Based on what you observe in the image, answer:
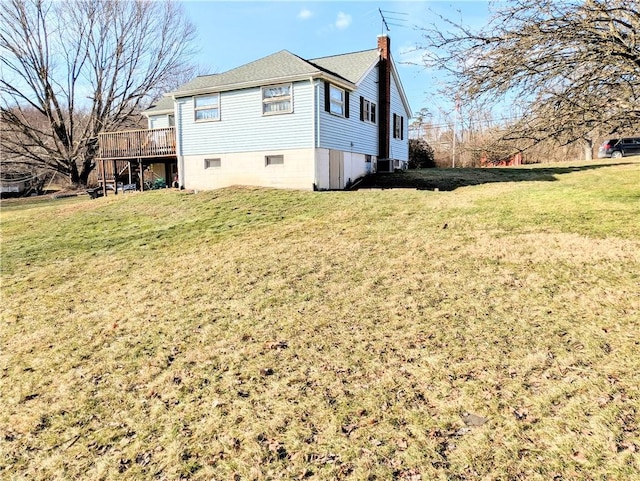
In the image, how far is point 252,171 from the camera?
52.2ft

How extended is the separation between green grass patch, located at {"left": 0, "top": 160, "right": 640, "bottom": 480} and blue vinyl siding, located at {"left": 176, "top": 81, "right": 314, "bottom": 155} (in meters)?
7.33

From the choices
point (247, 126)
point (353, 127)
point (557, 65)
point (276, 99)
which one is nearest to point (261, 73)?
point (276, 99)

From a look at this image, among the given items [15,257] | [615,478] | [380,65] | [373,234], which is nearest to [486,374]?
[615,478]

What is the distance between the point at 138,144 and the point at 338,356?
60.2ft

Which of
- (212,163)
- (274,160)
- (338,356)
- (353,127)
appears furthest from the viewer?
(353,127)

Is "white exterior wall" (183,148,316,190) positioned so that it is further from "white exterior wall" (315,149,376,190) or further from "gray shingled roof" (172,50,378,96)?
"gray shingled roof" (172,50,378,96)

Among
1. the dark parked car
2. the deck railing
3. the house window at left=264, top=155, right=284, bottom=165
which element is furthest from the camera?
the dark parked car

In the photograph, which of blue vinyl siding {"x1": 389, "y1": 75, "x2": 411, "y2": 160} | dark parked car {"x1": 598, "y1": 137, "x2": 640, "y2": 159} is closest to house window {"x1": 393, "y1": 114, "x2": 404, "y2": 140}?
blue vinyl siding {"x1": 389, "y1": 75, "x2": 411, "y2": 160}

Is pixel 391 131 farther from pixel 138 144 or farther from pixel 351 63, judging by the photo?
pixel 138 144

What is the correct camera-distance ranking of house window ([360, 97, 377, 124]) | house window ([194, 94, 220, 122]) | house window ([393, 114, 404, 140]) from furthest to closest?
house window ([393, 114, 404, 140]), house window ([360, 97, 377, 124]), house window ([194, 94, 220, 122])

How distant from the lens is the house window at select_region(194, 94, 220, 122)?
54.3ft

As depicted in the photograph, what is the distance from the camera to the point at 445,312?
4762 mm

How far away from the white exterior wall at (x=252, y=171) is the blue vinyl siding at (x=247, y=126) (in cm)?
22

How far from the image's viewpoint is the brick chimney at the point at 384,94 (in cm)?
1972
